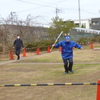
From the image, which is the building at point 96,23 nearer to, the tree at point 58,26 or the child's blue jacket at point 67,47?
the tree at point 58,26

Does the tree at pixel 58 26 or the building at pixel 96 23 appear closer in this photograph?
the tree at pixel 58 26

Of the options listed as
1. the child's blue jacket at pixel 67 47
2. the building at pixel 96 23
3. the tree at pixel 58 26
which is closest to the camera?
the child's blue jacket at pixel 67 47

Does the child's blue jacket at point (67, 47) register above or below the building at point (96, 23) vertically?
below

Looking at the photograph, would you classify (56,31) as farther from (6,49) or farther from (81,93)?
(81,93)

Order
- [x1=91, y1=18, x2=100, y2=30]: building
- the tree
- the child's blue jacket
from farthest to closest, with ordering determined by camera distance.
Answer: [x1=91, y1=18, x2=100, y2=30]: building, the tree, the child's blue jacket

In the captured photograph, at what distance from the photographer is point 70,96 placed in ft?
17.3

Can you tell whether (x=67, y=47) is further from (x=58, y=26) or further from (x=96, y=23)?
(x=96, y=23)

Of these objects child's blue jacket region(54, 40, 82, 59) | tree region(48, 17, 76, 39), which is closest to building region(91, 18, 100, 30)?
tree region(48, 17, 76, 39)

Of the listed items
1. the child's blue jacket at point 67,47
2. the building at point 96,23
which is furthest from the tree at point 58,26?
the building at point 96,23

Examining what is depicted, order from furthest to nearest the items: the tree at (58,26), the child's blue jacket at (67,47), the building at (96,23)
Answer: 1. the building at (96,23)
2. the tree at (58,26)
3. the child's blue jacket at (67,47)

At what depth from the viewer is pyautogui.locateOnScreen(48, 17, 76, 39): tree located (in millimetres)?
26733

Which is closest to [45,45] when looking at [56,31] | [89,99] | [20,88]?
[56,31]

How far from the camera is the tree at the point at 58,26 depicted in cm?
2673

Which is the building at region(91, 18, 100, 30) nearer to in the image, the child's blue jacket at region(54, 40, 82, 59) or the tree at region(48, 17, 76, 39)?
the tree at region(48, 17, 76, 39)
